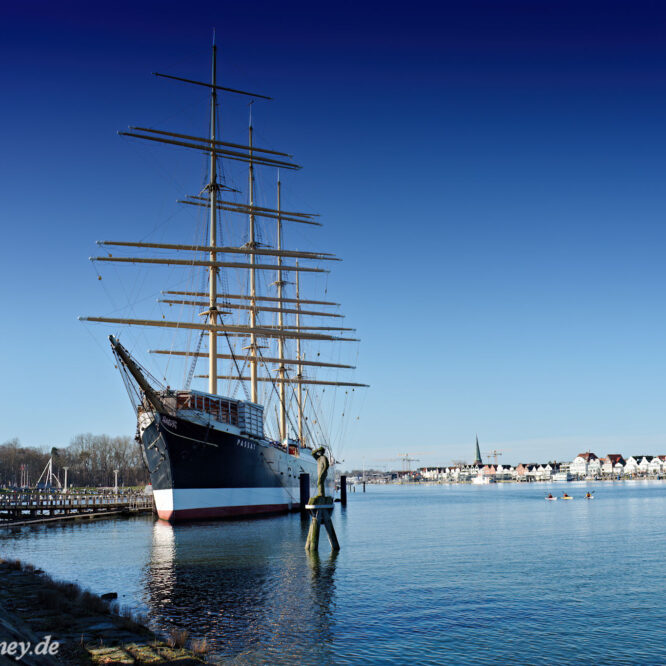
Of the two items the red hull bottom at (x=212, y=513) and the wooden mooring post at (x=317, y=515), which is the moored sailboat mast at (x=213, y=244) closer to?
the red hull bottom at (x=212, y=513)

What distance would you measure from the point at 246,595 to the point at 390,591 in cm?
460

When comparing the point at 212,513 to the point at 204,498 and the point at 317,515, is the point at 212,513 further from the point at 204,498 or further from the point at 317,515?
the point at 317,515

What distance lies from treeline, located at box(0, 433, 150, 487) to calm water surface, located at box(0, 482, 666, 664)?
336ft

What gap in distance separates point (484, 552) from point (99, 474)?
401 feet

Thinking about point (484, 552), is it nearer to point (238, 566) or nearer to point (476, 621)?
point (238, 566)

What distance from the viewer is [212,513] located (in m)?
46.5

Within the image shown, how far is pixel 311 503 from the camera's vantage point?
91.6 ft

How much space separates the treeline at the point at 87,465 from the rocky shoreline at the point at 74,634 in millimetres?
120975

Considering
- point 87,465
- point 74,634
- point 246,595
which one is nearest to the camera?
point 74,634

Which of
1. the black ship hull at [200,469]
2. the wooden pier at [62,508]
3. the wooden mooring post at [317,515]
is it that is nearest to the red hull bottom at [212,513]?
the black ship hull at [200,469]

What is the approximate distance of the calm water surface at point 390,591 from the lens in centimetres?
1402

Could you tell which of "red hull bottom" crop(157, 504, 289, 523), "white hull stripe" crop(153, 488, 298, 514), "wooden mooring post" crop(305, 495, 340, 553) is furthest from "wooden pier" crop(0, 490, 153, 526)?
"wooden mooring post" crop(305, 495, 340, 553)

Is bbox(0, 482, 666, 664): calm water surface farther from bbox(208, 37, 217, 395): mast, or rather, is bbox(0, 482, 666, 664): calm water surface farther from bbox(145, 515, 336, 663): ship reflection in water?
bbox(208, 37, 217, 395): mast

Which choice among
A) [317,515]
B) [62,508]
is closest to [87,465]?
[62,508]
